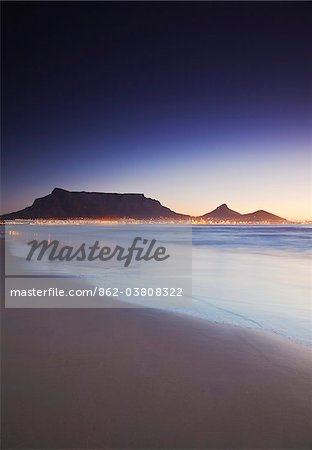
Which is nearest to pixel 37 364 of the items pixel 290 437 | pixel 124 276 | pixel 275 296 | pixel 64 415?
pixel 64 415

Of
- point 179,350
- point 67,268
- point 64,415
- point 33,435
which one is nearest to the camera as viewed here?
point 33,435

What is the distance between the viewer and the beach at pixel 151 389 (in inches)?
103

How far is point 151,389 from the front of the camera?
319cm

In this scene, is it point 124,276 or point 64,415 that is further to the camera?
point 124,276

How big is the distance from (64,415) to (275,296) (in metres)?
6.51

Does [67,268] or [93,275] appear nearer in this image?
[93,275]

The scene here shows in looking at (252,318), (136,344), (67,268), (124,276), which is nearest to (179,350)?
(136,344)

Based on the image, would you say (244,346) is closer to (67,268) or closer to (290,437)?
(290,437)

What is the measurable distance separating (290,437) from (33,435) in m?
1.81

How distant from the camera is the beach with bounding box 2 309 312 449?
2.61m

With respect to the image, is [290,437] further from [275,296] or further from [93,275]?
[93,275]

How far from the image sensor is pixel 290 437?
2.62 m

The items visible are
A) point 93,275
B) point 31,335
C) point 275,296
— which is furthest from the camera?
point 93,275

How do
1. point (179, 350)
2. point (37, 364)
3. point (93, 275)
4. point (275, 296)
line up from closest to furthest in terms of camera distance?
point (37, 364)
point (179, 350)
point (275, 296)
point (93, 275)
